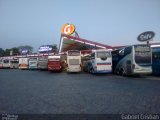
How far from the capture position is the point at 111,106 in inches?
313

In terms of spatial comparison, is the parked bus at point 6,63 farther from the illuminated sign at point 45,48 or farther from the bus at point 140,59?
the bus at point 140,59

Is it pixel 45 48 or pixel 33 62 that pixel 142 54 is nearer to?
pixel 33 62

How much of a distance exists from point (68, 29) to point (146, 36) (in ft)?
62.1

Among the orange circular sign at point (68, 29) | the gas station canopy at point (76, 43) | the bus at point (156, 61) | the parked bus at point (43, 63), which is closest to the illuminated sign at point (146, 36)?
the gas station canopy at point (76, 43)

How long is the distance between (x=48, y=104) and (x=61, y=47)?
151 feet

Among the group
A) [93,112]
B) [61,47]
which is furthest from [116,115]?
[61,47]

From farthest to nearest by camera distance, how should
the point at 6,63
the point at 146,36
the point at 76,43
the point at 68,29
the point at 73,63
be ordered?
the point at 76,43
the point at 68,29
the point at 6,63
the point at 146,36
the point at 73,63

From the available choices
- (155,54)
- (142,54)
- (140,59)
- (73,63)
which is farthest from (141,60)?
(73,63)

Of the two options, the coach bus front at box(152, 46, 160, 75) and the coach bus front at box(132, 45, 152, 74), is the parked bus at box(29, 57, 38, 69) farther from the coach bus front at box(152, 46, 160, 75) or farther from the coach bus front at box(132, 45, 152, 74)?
the coach bus front at box(132, 45, 152, 74)

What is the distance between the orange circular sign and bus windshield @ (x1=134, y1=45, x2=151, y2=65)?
108ft

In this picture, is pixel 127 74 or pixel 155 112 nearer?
pixel 155 112

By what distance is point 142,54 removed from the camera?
2019 cm

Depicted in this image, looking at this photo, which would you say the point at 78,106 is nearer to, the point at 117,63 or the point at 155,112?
the point at 155,112

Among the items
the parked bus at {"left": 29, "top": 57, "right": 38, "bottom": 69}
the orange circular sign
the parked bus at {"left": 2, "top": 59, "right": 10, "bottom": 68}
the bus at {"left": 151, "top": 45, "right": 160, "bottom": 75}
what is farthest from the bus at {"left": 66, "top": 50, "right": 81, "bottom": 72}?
the parked bus at {"left": 2, "top": 59, "right": 10, "bottom": 68}
